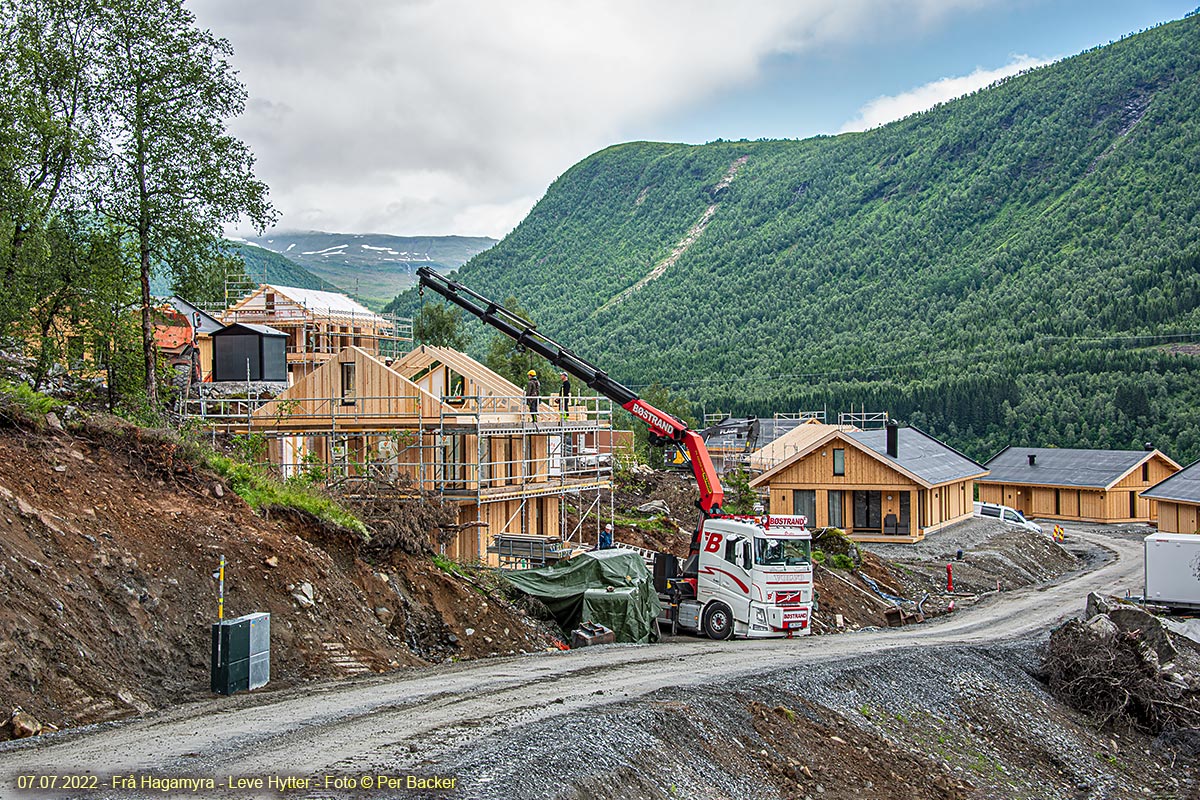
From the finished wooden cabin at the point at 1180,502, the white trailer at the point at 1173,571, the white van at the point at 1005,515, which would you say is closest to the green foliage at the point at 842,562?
the white trailer at the point at 1173,571

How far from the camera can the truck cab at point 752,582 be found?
80.9ft

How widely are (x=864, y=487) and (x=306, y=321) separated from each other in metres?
28.2

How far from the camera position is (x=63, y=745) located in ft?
36.7

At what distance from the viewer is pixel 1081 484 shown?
62.4 metres

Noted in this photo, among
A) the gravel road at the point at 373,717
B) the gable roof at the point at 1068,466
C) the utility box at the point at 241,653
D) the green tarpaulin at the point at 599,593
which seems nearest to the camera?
the gravel road at the point at 373,717

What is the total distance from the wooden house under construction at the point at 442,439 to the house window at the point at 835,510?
59.0 feet

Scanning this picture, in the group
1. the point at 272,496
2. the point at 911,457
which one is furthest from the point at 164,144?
the point at 911,457

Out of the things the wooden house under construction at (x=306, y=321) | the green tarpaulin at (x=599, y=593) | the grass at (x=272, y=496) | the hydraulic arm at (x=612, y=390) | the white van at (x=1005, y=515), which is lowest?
the white van at (x=1005, y=515)

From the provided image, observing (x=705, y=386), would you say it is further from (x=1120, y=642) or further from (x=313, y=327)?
(x=1120, y=642)

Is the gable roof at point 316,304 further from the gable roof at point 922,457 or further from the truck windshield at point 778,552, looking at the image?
the truck windshield at point 778,552

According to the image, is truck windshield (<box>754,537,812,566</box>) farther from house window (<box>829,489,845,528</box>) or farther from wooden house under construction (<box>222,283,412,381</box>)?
wooden house under construction (<box>222,283,412,381</box>)

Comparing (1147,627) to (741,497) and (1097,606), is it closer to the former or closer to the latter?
(1097,606)

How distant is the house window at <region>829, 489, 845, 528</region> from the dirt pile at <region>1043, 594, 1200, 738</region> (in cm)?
2541

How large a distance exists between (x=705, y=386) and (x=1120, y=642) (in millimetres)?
122930
